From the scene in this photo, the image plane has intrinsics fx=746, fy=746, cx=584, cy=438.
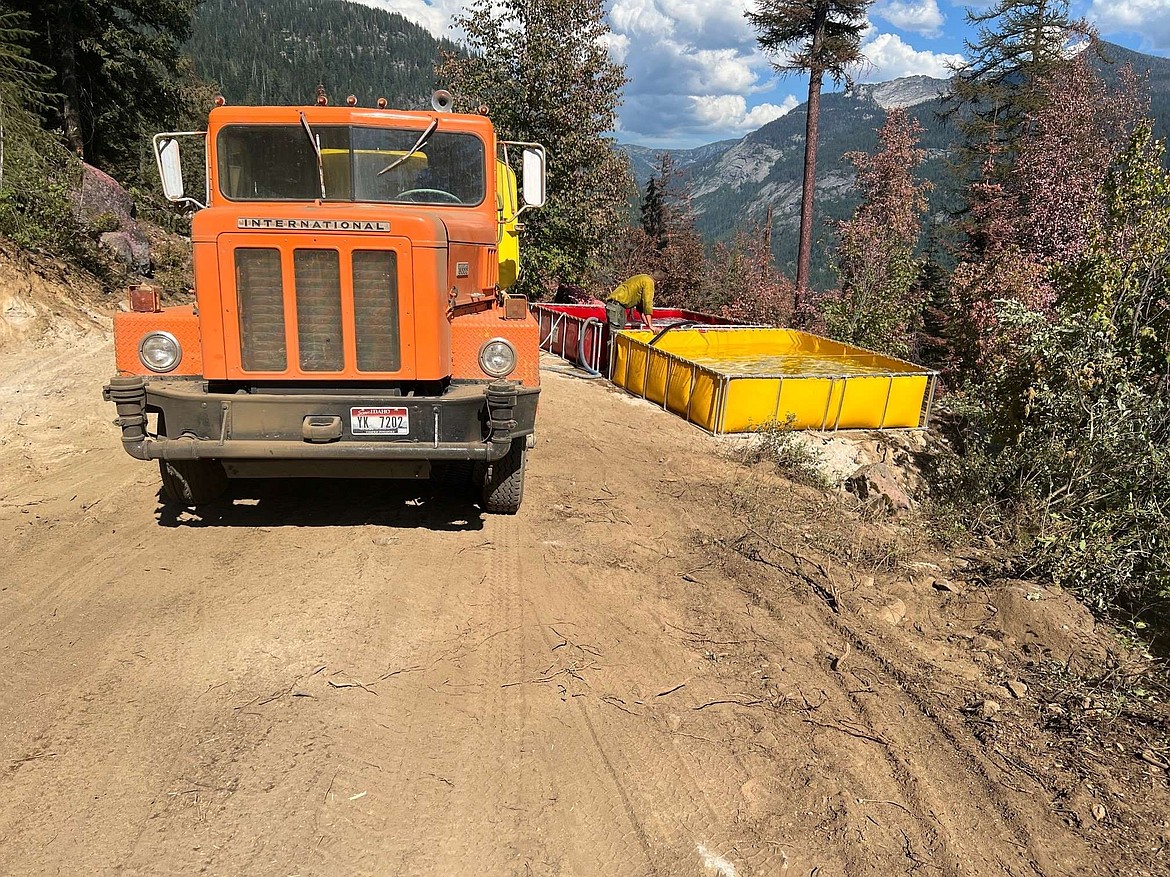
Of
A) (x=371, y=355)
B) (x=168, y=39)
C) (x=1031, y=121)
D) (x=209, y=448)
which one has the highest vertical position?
(x=168, y=39)

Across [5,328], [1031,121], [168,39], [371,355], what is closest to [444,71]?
[168,39]

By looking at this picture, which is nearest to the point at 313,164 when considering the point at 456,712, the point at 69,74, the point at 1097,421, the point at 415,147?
the point at 415,147

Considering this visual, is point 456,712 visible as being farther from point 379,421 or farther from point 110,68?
point 110,68

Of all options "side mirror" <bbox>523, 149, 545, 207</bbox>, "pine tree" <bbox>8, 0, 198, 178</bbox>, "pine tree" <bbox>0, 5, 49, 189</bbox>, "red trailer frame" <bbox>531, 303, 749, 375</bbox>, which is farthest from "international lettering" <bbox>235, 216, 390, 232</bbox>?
"pine tree" <bbox>8, 0, 198, 178</bbox>

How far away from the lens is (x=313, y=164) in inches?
223

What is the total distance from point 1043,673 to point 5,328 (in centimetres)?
1333

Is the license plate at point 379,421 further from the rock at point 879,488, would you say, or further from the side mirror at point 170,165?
the rock at point 879,488

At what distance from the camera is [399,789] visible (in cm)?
303

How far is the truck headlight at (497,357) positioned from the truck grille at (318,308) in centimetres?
58

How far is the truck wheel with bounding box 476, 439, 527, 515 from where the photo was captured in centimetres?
549

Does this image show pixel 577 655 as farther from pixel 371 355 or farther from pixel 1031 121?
pixel 1031 121

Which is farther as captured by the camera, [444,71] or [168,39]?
[168,39]

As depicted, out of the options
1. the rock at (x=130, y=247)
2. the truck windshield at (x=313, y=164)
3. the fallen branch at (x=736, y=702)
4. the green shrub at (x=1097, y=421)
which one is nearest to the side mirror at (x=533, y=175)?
the truck windshield at (x=313, y=164)

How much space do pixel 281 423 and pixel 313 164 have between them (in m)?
2.33
